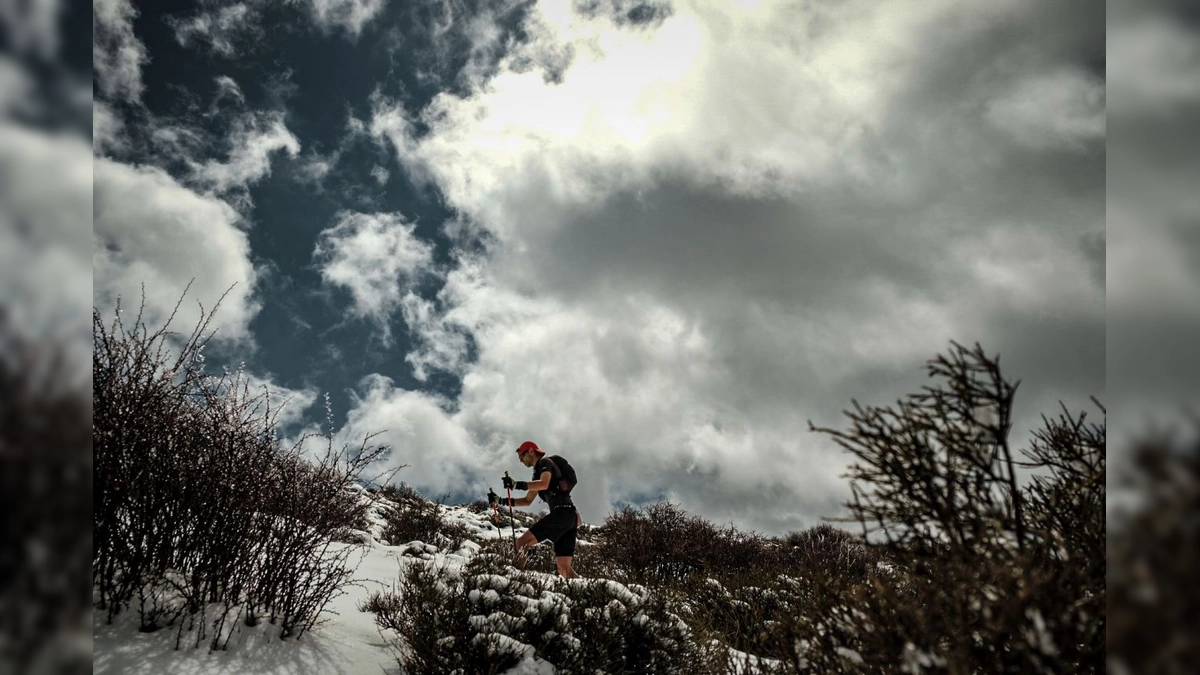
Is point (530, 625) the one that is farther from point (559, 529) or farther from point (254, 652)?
point (559, 529)

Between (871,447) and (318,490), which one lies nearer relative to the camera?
(871,447)

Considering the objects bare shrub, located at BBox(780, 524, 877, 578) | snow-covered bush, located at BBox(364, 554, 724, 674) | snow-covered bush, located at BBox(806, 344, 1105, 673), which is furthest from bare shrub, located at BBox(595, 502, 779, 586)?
snow-covered bush, located at BBox(806, 344, 1105, 673)

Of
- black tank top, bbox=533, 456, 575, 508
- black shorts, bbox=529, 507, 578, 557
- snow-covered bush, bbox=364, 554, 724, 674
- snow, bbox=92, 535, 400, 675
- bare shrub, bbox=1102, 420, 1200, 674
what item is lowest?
snow, bbox=92, 535, 400, 675

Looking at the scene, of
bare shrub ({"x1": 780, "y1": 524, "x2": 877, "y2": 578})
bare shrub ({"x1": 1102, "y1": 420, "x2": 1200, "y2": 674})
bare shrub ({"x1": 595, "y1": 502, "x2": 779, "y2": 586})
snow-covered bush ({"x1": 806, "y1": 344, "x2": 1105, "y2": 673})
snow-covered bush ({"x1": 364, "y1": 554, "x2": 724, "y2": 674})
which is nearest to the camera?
bare shrub ({"x1": 1102, "y1": 420, "x2": 1200, "y2": 674})

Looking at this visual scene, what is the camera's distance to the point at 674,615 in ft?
15.4

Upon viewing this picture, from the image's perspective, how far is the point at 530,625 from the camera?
12.9ft

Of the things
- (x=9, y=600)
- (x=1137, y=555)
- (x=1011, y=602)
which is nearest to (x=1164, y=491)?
(x=1137, y=555)

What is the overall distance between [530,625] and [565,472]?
3262 millimetres

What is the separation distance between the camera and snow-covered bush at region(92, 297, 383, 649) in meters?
3.55

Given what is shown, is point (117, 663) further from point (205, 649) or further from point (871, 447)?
point (871, 447)

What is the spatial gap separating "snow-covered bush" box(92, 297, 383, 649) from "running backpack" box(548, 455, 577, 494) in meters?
2.94

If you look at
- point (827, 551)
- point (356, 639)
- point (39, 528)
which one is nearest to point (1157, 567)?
point (39, 528)

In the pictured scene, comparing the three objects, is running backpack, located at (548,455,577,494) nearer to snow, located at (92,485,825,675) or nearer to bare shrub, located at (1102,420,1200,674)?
snow, located at (92,485,825,675)

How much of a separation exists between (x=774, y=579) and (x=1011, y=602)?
24.3 feet
